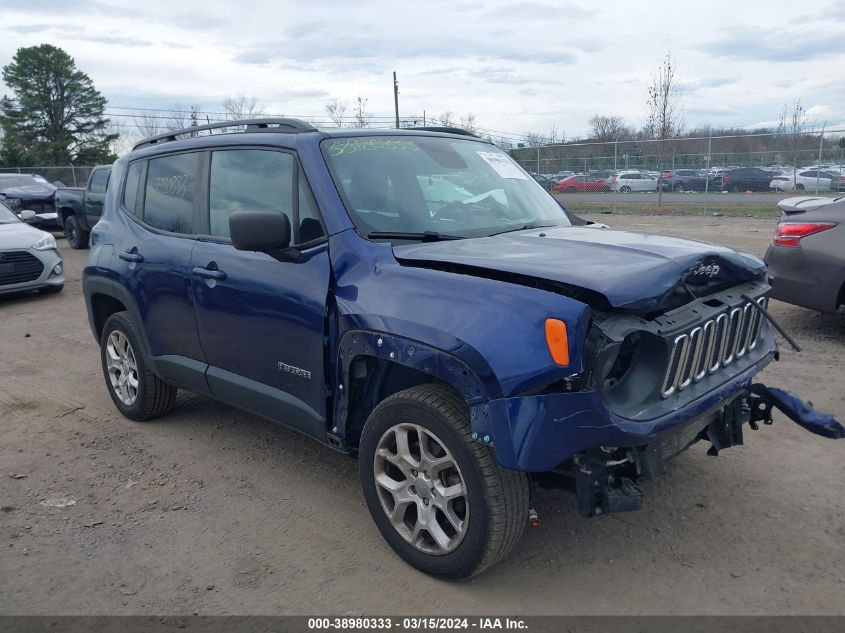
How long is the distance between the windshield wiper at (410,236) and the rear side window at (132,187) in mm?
2344

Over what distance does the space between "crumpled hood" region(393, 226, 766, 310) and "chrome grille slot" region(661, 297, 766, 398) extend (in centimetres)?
18

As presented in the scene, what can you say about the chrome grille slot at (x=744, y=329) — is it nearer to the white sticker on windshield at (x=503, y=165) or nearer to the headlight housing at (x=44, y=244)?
the white sticker on windshield at (x=503, y=165)

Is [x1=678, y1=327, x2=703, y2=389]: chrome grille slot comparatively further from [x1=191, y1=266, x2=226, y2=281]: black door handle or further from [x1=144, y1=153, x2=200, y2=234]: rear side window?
[x1=144, y1=153, x2=200, y2=234]: rear side window

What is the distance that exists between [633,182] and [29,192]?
19.9 meters

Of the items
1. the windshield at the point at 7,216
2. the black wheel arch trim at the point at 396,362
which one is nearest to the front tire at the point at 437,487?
the black wheel arch trim at the point at 396,362

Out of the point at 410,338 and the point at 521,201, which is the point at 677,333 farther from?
the point at 521,201

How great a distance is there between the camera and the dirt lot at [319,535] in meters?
3.09

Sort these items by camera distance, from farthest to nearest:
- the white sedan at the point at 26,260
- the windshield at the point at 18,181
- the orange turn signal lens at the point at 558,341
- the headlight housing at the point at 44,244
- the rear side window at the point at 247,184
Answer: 1. the windshield at the point at 18,181
2. the headlight housing at the point at 44,244
3. the white sedan at the point at 26,260
4. the rear side window at the point at 247,184
5. the orange turn signal lens at the point at 558,341

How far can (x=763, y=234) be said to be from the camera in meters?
14.7

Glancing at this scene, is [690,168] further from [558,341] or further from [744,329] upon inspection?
[558,341]

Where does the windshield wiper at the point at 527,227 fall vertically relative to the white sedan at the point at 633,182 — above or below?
above

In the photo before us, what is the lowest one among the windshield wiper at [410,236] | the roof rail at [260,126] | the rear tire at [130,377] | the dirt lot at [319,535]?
the dirt lot at [319,535]

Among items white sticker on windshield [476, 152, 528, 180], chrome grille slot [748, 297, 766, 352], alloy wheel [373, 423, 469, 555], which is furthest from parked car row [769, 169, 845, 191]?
alloy wheel [373, 423, 469, 555]
